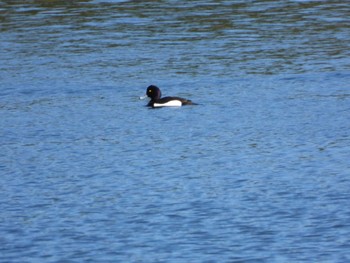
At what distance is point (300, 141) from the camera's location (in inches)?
862

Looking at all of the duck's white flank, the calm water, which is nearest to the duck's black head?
the duck's white flank

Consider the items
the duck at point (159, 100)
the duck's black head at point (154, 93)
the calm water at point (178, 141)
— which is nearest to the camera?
the calm water at point (178, 141)

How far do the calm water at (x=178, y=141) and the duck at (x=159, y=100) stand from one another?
0.76 feet

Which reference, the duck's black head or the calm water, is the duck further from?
the calm water

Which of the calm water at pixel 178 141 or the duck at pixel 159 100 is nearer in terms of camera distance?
the calm water at pixel 178 141

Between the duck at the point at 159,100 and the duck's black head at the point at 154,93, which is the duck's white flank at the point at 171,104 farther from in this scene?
the duck's black head at the point at 154,93

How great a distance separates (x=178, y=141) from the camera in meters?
22.6

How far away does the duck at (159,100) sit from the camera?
87.7 feet

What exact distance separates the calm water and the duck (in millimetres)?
231

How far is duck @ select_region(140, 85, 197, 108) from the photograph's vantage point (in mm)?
26734

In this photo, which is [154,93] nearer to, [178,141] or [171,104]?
[171,104]

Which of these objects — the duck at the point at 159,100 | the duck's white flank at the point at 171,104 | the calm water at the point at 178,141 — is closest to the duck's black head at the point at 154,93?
the duck at the point at 159,100

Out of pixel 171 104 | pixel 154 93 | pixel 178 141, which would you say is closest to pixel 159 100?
pixel 171 104

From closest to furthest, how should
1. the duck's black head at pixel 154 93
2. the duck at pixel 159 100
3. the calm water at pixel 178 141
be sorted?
1. the calm water at pixel 178 141
2. the duck at pixel 159 100
3. the duck's black head at pixel 154 93
